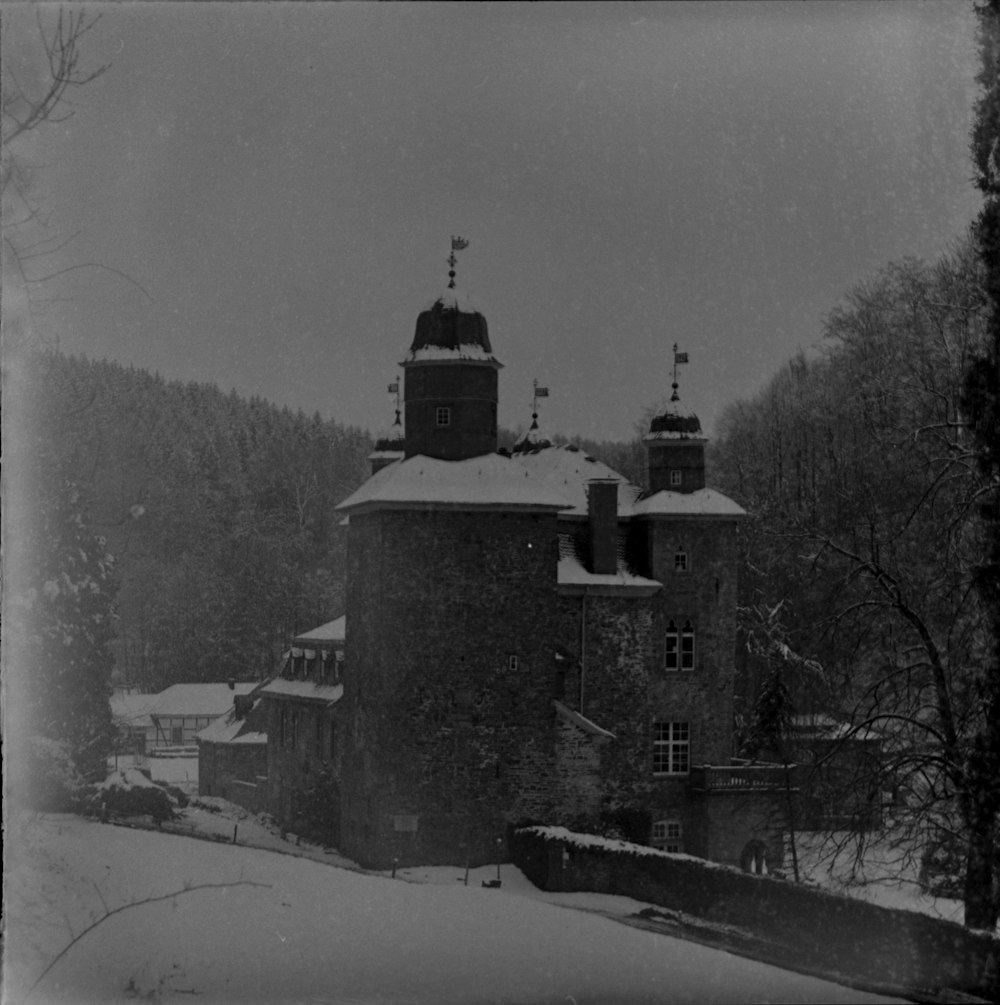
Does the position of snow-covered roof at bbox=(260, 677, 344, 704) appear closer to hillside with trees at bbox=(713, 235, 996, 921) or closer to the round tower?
the round tower

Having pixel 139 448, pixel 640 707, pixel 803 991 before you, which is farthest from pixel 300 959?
pixel 640 707

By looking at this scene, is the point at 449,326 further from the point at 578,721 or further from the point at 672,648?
the point at 672,648

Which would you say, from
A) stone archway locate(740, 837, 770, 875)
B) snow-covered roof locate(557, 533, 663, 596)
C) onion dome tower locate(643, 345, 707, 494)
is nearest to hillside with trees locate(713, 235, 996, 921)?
onion dome tower locate(643, 345, 707, 494)

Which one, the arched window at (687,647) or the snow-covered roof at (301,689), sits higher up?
the arched window at (687,647)

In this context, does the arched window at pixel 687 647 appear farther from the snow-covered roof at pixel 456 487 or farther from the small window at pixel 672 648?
the snow-covered roof at pixel 456 487

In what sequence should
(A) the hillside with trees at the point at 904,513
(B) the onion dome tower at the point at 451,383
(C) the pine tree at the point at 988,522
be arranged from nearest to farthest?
(C) the pine tree at the point at 988,522 < (A) the hillside with trees at the point at 904,513 < (B) the onion dome tower at the point at 451,383

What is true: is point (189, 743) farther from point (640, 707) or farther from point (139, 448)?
point (139, 448)

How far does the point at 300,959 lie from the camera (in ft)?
42.9

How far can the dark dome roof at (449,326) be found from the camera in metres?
24.6

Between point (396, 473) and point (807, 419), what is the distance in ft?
24.8

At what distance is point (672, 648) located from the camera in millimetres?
29500

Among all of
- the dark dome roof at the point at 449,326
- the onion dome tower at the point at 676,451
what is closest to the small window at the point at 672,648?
the onion dome tower at the point at 676,451

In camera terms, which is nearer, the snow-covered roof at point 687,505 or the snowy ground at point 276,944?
the snowy ground at point 276,944

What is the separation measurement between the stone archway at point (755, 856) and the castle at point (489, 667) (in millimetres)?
95
